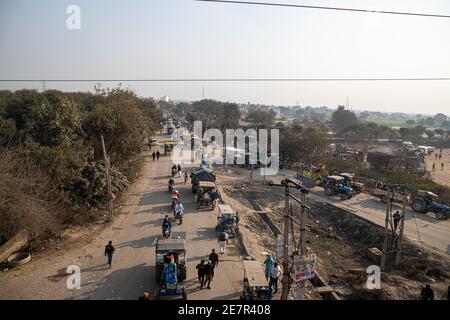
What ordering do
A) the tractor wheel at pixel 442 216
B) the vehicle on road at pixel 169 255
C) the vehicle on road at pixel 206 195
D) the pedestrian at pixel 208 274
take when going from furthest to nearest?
the tractor wheel at pixel 442 216 → the vehicle on road at pixel 206 195 → the vehicle on road at pixel 169 255 → the pedestrian at pixel 208 274

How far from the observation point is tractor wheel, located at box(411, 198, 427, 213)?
23.2 meters

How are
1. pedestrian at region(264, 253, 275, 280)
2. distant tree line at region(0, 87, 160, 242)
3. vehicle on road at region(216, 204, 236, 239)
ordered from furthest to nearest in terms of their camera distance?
vehicle on road at region(216, 204, 236, 239)
distant tree line at region(0, 87, 160, 242)
pedestrian at region(264, 253, 275, 280)

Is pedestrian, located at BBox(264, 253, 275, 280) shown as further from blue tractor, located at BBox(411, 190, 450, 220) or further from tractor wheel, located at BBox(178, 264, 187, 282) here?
blue tractor, located at BBox(411, 190, 450, 220)

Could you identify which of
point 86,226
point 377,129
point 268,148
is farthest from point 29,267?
point 377,129

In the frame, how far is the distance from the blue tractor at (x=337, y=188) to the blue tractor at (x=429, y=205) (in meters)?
4.66

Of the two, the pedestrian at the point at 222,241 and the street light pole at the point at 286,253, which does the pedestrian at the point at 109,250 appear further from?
the street light pole at the point at 286,253

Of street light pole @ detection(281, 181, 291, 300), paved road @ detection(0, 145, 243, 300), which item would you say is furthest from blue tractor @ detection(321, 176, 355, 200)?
street light pole @ detection(281, 181, 291, 300)

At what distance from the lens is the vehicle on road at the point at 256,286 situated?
413 inches

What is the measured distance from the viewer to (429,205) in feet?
75.6

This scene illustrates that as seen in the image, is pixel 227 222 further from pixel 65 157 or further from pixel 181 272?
pixel 65 157

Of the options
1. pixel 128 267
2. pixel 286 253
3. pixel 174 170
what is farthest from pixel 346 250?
pixel 174 170

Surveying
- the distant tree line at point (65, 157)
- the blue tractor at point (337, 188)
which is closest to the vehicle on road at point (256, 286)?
the distant tree line at point (65, 157)

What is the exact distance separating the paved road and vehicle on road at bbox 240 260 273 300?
76 centimetres

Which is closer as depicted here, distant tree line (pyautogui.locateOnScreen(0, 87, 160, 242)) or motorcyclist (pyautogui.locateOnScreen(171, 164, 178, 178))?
distant tree line (pyautogui.locateOnScreen(0, 87, 160, 242))
